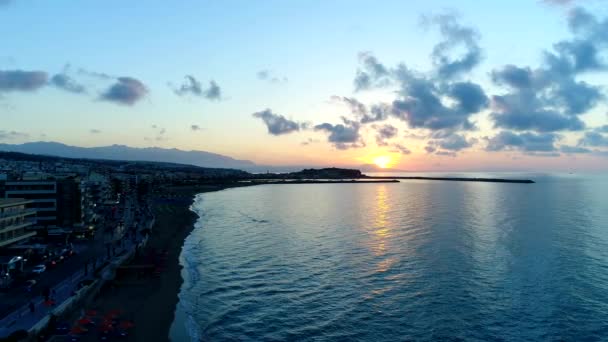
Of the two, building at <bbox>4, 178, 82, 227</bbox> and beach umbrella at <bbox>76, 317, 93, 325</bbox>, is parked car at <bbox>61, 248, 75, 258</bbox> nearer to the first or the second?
building at <bbox>4, 178, 82, 227</bbox>

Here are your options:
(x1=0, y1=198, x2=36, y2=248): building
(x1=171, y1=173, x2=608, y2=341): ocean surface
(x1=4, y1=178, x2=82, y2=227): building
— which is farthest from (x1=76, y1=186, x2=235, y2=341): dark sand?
(x1=4, y1=178, x2=82, y2=227): building

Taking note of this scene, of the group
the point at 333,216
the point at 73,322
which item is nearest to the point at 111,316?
the point at 73,322

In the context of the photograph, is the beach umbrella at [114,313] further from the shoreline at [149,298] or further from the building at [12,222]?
the building at [12,222]

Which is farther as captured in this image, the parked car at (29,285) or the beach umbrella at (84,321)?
the parked car at (29,285)

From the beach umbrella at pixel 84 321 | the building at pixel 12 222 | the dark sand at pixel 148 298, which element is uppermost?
the building at pixel 12 222

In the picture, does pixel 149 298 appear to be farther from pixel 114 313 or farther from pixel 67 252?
pixel 67 252

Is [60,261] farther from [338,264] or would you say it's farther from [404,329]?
[404,329]

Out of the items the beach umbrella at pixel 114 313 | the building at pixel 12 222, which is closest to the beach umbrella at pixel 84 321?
the beach umbrella at pixel 114 313

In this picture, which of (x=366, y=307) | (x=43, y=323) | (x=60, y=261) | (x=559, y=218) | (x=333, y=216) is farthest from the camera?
(x=333, y=216)

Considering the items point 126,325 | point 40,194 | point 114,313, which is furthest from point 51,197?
point 126,325
